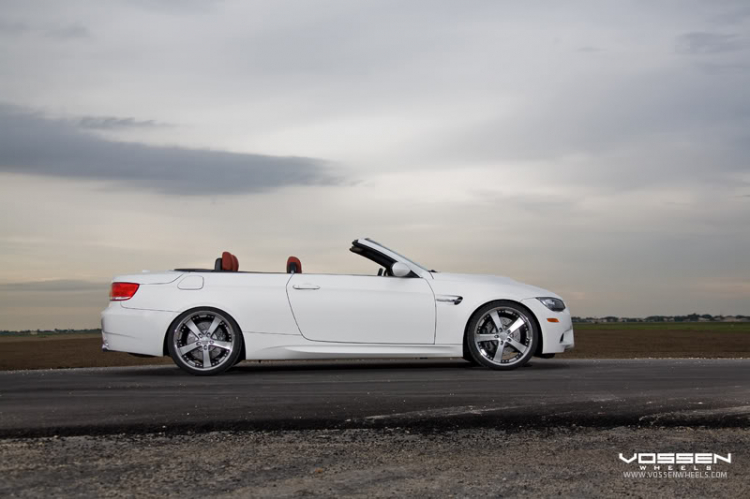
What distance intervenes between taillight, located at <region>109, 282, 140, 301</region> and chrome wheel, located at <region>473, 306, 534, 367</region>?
3.85 m

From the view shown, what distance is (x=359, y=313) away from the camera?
848cm

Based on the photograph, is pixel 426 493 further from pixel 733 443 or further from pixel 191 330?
pixel 191 330

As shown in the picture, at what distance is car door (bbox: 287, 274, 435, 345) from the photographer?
27.8 feet

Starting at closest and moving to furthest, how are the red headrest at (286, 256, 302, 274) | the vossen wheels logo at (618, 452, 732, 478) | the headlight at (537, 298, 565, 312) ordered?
the vossen wheels logo at (618, 452, 732, 478)
the headlight at (537, 298, 565, 312)
the red headrest at (286, 256, 302, 274)

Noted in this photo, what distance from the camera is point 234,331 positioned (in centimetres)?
844

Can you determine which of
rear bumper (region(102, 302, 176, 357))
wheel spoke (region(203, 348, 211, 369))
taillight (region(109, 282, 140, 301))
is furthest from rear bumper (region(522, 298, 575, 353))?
taillight (region(109, 282, 140, 301))

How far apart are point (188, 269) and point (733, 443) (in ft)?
19.5

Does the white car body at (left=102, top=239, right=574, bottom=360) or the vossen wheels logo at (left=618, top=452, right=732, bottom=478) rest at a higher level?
the white car body at (left=102, top=239, right=574, bottom=360)

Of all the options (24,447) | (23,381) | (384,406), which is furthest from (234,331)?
(24,447)

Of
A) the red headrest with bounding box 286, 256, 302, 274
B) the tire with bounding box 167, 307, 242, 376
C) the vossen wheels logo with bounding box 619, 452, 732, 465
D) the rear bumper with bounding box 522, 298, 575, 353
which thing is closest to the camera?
the vossen wheels logo with bounding box 619, 452, 732, 465

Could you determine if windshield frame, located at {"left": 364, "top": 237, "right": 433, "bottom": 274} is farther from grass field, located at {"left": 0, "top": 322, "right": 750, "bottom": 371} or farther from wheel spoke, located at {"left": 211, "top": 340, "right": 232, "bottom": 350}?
grass field, located at {"left": 0, "top": 322, "right": 750, "bottom": 371}

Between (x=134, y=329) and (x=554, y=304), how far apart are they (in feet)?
15.3

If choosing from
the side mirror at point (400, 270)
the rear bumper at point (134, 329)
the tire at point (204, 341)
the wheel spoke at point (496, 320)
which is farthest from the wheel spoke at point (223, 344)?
the wheel spoke at point (496, 320)

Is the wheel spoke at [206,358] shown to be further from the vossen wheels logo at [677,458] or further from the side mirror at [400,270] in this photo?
the vossen wheels logo at [677,458]
